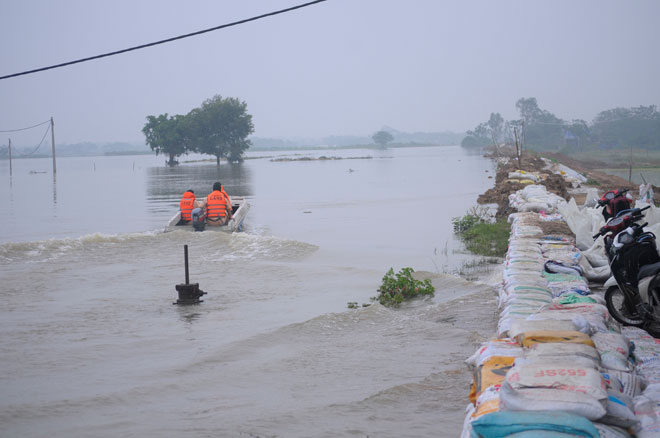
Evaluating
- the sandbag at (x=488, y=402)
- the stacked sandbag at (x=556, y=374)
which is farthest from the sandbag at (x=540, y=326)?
the sandbag at (x=488, y=402)

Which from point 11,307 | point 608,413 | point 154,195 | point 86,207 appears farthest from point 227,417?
point 154,195

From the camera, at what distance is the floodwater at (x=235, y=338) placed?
209 inches

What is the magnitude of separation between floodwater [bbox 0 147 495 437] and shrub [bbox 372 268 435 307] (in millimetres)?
240

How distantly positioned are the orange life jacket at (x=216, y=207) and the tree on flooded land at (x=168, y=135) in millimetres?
61117

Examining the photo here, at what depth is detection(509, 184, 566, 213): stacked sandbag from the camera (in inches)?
532

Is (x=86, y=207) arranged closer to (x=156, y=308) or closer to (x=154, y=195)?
(x=154, y=195)

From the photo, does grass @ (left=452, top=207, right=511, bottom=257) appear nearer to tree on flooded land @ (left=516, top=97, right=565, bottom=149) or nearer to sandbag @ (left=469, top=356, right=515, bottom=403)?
sandbag @ (left=469, top=356, right=515, bottom=403)

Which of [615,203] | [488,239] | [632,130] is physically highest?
[632,130]

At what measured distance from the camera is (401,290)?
9219 mm

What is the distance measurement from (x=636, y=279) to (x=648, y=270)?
21 centimetres

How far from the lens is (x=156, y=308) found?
9.35 metres

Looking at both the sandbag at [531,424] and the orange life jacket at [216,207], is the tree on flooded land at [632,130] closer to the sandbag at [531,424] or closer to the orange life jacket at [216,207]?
the orange life jacket at [216,207]

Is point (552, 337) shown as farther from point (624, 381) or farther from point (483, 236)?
point (483, 236)

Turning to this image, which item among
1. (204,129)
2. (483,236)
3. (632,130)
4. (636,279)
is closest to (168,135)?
(204,129)
